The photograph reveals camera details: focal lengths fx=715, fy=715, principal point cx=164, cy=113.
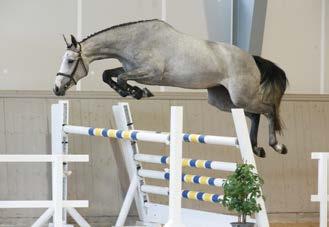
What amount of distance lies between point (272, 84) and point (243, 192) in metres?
0.77

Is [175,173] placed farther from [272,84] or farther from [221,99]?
[272,84]

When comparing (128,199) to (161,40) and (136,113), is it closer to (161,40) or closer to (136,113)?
(136,113)

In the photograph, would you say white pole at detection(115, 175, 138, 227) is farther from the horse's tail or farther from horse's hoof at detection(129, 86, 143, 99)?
horse's hoof at detection(129, 86, 143, 99)

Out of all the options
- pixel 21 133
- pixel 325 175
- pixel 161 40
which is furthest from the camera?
pixel 21 133

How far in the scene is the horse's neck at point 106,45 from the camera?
12.4 ft

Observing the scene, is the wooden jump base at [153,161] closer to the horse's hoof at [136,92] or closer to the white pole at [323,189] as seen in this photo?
the horse's hoof at [136,92]

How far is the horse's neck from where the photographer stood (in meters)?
3.78

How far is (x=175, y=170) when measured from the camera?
14.0 ft

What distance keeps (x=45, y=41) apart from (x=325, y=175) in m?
3.10

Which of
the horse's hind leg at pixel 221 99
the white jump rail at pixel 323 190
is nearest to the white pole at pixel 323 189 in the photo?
the white jump rail at pixel 323 190

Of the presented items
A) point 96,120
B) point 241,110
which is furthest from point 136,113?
point 241,110

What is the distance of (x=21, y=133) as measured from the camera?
690 cm

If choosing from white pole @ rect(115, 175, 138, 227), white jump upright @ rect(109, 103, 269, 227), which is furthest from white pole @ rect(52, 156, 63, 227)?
white pole @ rect(115, 175, 138, 227)

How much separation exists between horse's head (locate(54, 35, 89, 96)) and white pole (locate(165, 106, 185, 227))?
627 millimetres
